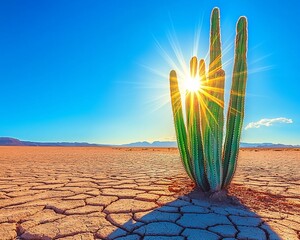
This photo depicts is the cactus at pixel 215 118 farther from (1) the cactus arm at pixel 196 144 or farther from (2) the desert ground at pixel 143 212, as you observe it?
(2) the desert ground at pixel 143 212

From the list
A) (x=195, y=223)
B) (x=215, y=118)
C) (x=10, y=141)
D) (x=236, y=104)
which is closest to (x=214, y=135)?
(x=215, y=118)

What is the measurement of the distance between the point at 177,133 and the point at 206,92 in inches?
22.8

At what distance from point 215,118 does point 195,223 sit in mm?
1049

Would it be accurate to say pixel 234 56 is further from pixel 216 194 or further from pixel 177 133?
pixel 216 194

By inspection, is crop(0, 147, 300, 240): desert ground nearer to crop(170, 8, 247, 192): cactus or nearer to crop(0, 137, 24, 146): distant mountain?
crop(170, 8, 247, 192): cactus

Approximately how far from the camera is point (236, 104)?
2873mm

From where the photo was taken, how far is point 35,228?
198cm

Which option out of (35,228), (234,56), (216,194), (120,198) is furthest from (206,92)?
(35,228)

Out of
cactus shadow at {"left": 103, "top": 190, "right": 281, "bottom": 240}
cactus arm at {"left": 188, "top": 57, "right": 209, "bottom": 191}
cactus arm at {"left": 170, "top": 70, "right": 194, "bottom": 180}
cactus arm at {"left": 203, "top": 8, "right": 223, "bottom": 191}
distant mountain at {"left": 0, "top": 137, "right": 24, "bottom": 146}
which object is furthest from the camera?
distant mountain at {"left": 0, "top": 137, "right": 24, "bottom": 146}

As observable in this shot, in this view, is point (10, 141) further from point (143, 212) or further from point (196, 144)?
point (143, 212)

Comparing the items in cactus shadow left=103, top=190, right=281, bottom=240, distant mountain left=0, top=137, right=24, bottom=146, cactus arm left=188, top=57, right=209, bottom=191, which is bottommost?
cactus shadow left=103, top=190, right=281, bottom=240

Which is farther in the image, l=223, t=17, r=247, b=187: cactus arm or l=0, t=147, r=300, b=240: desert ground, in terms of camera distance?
l=223, t=17, r=247, b=187: cactus arm

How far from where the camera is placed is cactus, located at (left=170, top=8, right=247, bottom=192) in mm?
2787

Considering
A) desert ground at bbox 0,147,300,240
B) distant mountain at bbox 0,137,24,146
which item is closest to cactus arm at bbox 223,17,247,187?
desert ground at bbox 0,147,300,240
